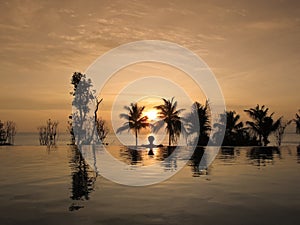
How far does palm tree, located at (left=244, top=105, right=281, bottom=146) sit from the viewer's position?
143ft

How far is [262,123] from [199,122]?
8.43 metres

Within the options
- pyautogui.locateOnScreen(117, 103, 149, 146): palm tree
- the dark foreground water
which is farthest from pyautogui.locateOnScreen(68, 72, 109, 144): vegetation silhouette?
the dark foreground water

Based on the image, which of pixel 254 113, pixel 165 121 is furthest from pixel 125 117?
pixel 254 113

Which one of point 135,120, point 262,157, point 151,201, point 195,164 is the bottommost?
point 151,201

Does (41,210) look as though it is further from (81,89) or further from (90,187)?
(81,89)

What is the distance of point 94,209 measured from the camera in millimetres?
7082

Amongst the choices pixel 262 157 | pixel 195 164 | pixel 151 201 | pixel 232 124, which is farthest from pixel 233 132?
pixel 151 201

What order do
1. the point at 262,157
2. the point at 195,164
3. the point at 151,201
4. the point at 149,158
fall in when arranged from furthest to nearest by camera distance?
the point at 262,157 < the point at 149,158 < the point at 195,164 < the point at 151,201

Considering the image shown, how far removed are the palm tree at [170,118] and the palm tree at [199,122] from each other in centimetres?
169

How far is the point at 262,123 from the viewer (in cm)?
4378

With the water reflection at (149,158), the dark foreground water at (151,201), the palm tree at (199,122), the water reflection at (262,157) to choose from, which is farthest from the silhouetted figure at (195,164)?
the palm tree at (199,122)

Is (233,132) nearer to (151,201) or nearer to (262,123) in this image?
(262,123)

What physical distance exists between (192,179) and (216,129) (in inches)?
1307

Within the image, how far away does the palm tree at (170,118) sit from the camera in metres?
45.2
